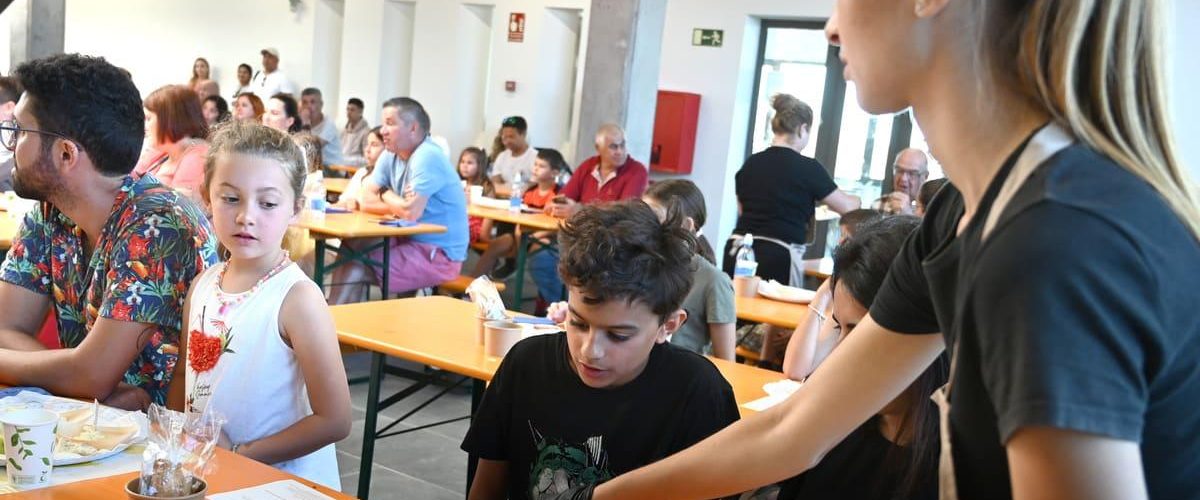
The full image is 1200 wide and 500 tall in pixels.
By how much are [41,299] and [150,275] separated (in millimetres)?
425

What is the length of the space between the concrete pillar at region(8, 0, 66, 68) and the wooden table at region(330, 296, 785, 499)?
7.51 metres

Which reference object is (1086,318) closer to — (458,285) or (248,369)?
(248,369)

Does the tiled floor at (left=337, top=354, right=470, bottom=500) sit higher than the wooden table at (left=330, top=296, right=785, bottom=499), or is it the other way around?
the wooden table at (left=330, top=296, right=785, bottom=499)

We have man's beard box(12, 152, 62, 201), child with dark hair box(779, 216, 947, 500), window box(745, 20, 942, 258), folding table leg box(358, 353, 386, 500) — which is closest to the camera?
child with dark hair box(779, 216, 947, 500)

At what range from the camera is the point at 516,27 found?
12.9m

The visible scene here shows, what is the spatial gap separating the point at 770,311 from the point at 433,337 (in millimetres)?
1644

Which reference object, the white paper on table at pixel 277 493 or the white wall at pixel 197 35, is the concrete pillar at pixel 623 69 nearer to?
the white wall at pixel 197 35

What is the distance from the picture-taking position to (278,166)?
251 centimetres

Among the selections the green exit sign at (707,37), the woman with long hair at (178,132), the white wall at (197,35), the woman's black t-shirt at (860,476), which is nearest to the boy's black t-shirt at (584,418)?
the woman's black t-shirt at (860,476)

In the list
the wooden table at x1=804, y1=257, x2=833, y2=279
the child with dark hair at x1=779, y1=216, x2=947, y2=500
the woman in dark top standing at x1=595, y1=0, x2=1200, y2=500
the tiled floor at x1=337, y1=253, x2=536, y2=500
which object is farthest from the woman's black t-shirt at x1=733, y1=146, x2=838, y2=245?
the woman in dark top standing at x1=595, y1=0, x2=1200, y2=500

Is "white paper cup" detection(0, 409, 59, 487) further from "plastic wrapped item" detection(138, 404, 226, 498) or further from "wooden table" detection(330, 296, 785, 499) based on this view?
"wooden table" detection(330, 296, 785, 499)

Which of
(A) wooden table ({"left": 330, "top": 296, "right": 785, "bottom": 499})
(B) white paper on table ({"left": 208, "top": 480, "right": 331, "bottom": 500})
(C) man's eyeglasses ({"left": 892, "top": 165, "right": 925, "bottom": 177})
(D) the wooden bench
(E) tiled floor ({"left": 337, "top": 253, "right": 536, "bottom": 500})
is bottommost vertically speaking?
(E) tiled floor ({"left": 337, "top": 253, "right": 536, "bottom": 500})

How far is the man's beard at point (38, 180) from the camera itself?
2488mm

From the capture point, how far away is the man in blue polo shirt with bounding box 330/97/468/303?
20.8 feet
